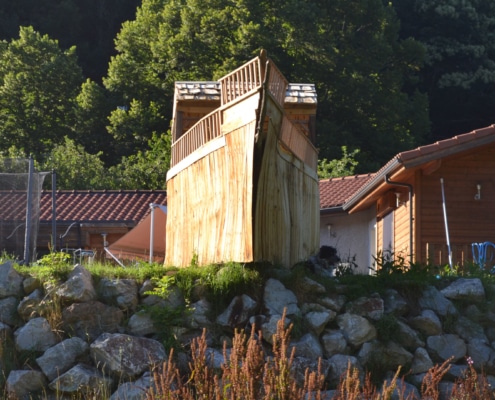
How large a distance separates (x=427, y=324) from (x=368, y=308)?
29.7 inches

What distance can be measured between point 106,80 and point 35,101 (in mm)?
3157

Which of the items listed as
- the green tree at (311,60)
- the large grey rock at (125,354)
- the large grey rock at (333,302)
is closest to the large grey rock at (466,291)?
the large grey rock at (333,302)

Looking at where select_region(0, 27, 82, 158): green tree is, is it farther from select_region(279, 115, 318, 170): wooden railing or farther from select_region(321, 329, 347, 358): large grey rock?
select_region(321, 329, 347, 358): large grey rock

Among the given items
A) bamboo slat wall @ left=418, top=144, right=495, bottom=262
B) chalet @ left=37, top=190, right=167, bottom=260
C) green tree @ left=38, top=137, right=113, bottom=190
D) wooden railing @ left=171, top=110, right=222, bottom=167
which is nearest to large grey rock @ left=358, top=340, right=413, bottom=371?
wooden railing @ left=171, top=110, right=222, bottom=167

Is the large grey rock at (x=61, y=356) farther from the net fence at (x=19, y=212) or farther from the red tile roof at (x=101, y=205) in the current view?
the red tile roof at (x=101, y=205)

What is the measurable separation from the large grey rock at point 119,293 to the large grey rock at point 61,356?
0.77m

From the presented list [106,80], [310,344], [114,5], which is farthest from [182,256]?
[114,5]

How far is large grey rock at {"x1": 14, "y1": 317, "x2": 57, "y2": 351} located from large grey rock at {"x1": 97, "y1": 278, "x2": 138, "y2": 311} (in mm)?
809

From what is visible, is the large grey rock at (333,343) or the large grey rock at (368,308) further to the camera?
the large grey rock at (368,308)

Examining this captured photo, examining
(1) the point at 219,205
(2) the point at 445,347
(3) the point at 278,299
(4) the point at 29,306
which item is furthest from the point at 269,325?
(4) the point at 29,306

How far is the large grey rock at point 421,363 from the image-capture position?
523 inches

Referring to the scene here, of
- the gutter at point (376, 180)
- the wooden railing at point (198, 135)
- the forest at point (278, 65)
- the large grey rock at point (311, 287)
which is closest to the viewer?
the large grey rock at point (311, 287)

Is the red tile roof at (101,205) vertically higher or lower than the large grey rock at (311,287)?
higher

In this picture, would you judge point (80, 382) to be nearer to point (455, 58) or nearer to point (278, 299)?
point (278, 299)
